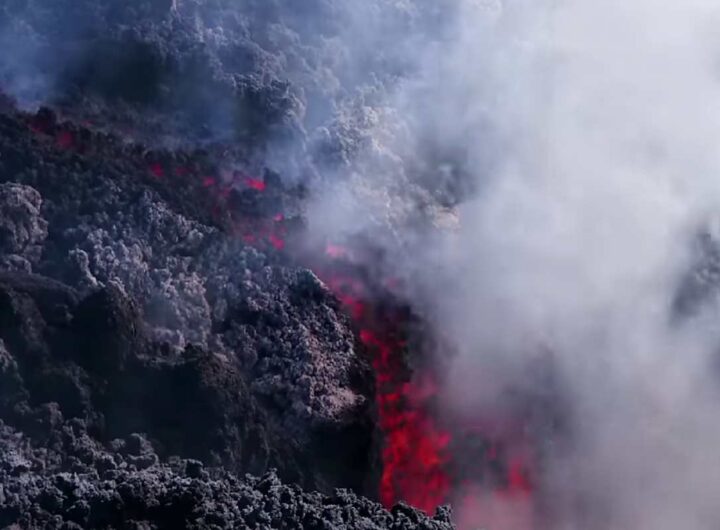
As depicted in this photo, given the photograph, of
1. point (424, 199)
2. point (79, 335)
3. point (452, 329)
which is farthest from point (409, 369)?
point (79, 335)

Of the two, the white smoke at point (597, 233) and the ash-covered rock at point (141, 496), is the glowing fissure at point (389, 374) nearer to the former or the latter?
the white smoke at point (597, 233)

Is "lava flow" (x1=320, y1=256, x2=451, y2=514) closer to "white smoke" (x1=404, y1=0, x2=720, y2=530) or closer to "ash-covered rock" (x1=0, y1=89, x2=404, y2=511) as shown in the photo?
"ash-covered rock" (x1=0, y1=89, x2=404, y2=511)

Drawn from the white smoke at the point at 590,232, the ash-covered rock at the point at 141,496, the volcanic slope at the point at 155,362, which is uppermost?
the white smoke at the point at 590,232

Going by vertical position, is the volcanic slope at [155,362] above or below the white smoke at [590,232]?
below

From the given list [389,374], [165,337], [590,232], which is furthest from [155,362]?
[590,232]

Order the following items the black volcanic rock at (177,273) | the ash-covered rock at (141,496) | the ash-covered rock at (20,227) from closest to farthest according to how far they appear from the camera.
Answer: the ash-covered rock at (141,496) → the black volcanic rock at (177,273) → the ash-covered rock at (20,227)

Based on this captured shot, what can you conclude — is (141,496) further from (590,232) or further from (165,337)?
(590,232)

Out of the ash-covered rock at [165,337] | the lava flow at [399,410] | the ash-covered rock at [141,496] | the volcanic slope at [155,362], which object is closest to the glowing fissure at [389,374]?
the lava flow at [399,410]

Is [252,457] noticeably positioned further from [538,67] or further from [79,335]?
[538,67]
